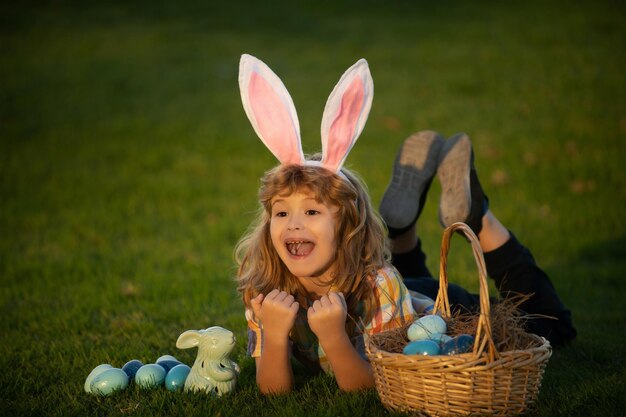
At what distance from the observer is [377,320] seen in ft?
10.4

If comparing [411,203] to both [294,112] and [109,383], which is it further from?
[109,383]

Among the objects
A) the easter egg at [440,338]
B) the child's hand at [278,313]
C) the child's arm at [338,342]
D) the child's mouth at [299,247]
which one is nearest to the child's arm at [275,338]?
the child's hand at [278,313]

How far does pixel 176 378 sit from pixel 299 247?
76 centimetres

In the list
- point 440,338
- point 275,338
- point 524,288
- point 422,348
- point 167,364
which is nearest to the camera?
point 422,348

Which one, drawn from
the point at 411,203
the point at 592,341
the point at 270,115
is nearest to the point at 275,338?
the point at 270,115

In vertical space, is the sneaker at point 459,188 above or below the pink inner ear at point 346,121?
below

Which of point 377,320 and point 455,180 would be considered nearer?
point 377,320

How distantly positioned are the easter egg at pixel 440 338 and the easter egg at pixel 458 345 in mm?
39

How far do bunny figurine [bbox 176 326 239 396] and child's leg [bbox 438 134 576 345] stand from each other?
1430mm

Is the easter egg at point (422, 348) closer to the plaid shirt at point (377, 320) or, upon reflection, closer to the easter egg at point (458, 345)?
the easter egg at point (458, 345)

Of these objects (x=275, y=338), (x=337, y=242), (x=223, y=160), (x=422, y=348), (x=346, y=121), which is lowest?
(x=275, y=338)

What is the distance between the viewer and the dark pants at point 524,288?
3.84 meters

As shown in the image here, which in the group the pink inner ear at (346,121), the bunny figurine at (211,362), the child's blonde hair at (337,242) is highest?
the pink inner ear at (346,121)

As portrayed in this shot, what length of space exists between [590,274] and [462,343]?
10.8ft
